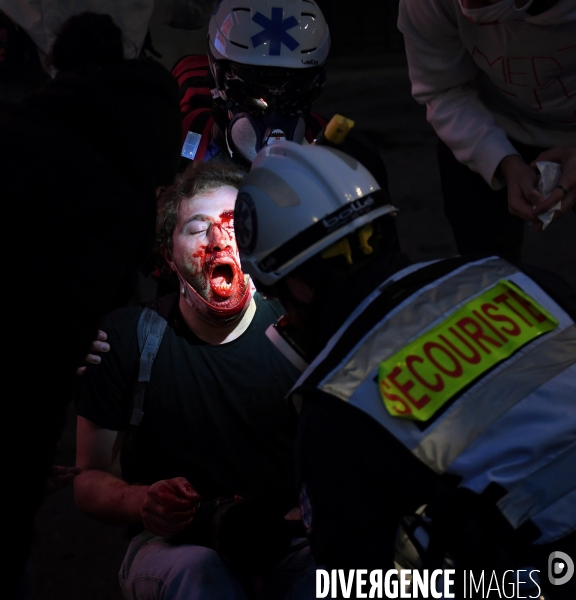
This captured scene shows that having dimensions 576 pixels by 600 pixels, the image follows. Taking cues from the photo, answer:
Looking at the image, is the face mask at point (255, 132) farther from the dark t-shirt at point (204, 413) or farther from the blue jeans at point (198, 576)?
the blue jeans at point (198, 576)

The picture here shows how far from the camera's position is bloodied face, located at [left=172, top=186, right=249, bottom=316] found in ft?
9.53

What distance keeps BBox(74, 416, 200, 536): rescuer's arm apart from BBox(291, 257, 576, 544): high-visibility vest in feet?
2.52

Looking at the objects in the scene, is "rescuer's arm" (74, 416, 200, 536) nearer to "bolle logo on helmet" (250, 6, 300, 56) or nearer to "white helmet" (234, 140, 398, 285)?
"white helmet" (234, 140, 398, 285)

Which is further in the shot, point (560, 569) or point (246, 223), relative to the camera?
point (246, 223)

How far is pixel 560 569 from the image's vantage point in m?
1.76

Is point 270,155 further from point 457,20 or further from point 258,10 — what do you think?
point 258,10

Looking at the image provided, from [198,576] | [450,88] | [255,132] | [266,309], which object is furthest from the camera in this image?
[255,132]

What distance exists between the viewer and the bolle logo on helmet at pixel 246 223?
2.20m

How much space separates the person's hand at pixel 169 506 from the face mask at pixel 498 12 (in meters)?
1.73

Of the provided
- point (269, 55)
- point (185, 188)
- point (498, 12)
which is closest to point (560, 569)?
point (498, 12)

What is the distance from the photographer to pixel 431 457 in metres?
1.74

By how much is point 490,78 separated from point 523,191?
1.66 ft

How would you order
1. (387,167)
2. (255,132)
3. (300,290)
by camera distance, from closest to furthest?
(300,290) < (255,132) < (387,167)

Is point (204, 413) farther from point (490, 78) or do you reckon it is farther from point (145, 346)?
point (490, 78)
